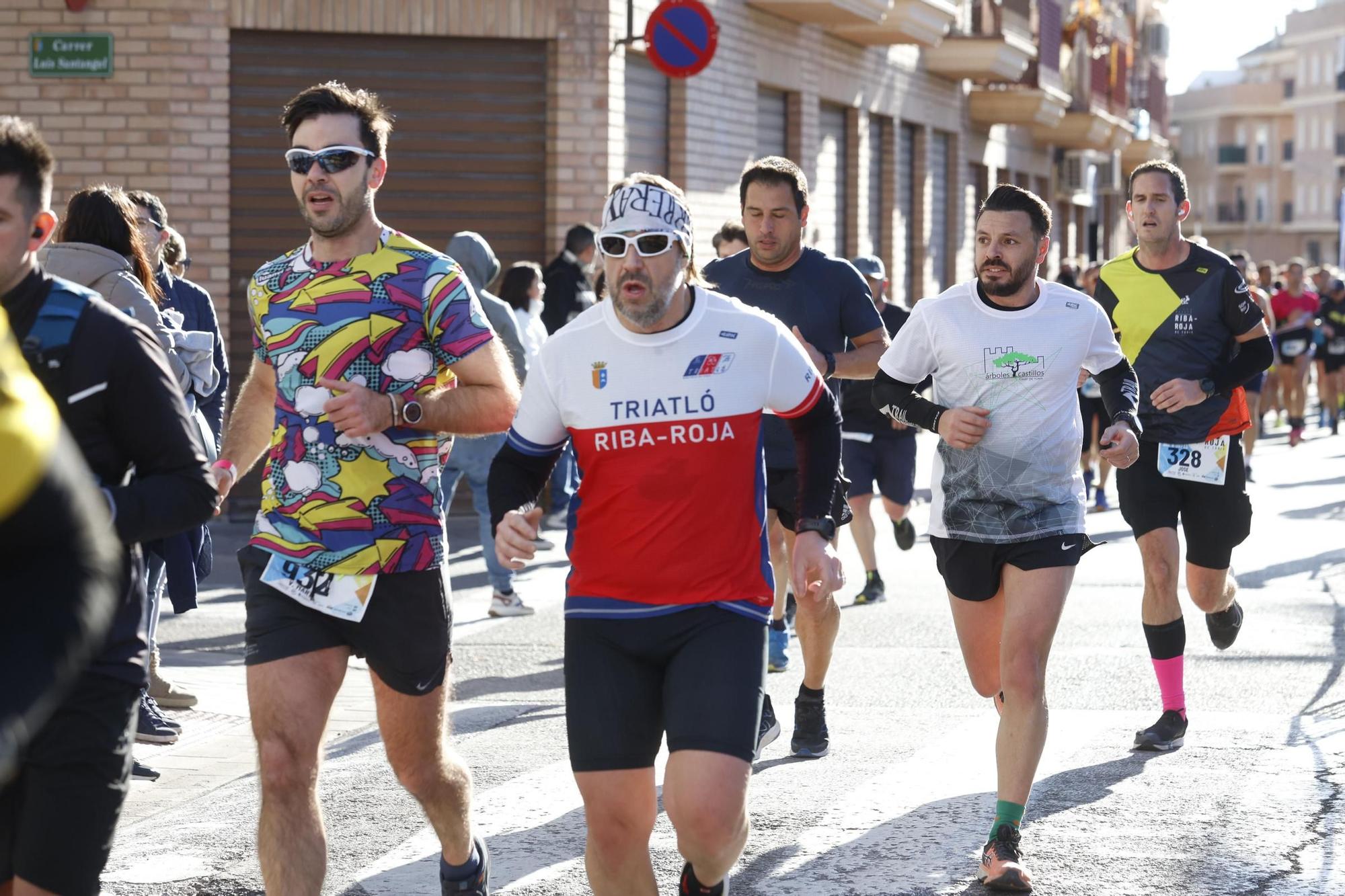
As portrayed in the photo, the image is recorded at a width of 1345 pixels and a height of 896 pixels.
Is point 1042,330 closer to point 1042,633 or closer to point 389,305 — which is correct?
point 1042,633

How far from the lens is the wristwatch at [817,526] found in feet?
16.3

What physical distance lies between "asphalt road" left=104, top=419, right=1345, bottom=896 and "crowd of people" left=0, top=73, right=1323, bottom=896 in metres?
0.38

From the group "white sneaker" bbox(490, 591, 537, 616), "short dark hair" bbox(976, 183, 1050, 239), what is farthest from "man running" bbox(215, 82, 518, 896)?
"white sneaker" bbox(490, 591, 537, 616)

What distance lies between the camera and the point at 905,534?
45.5ft

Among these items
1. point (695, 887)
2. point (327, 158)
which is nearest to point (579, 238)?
point (327, 158)

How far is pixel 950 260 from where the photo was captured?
29844mm

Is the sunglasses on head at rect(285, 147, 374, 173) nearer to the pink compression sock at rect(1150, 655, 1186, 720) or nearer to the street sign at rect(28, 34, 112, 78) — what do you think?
the pink compression sock at rect(1150, 655, 1186, 720)

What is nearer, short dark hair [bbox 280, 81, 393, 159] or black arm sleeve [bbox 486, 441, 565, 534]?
black arm sleeve [bbox 486, 441, 565, 534]

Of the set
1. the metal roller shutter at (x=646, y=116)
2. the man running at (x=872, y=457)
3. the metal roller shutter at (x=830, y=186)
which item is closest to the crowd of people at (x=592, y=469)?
the man running at (x=872, y=457)

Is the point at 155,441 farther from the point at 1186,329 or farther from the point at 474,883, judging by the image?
the point at 1186,329

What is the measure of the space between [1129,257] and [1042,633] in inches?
111

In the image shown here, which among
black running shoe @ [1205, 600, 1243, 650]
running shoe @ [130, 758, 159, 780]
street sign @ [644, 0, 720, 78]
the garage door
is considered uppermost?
street sign @ [644, 0, 720, 78]

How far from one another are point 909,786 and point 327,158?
10.8 feet

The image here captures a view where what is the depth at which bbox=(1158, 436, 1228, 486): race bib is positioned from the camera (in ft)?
27.0
